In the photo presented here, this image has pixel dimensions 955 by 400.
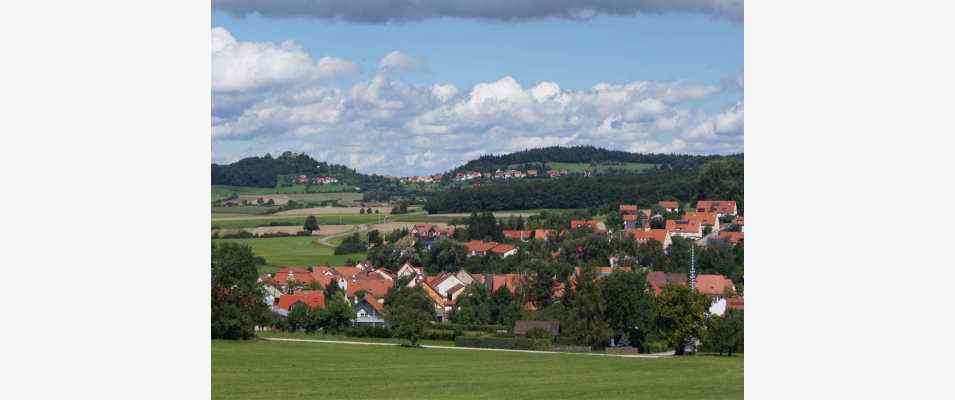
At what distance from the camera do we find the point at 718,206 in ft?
81.2

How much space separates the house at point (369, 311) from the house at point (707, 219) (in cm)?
743

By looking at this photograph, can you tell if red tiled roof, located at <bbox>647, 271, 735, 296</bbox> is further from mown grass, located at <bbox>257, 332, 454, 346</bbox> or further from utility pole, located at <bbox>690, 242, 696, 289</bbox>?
mown grass, located at <bbox>257, 332, 454, 346</bbox>

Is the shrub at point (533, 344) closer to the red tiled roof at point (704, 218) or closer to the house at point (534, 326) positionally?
the house at point (534, 326)

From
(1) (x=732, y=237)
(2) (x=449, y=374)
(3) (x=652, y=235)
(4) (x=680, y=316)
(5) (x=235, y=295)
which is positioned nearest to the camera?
(2) (x=449, y=374)

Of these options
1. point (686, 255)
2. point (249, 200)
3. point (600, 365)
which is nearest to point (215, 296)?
point (249, 200)

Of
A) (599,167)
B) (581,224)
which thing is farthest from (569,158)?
(581,224)

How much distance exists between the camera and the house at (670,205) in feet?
A: 86.3

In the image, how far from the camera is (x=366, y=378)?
14.7m

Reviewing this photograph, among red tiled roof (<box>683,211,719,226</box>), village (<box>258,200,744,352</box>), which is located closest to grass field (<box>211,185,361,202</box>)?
village (<box>258,200,744,352</box>)

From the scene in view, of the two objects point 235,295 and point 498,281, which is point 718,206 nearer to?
point 498,281

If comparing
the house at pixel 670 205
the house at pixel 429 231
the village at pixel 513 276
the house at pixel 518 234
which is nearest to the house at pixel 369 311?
the village at pixel 513 276

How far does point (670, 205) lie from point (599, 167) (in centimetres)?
220

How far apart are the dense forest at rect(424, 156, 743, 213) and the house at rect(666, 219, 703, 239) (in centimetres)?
62
